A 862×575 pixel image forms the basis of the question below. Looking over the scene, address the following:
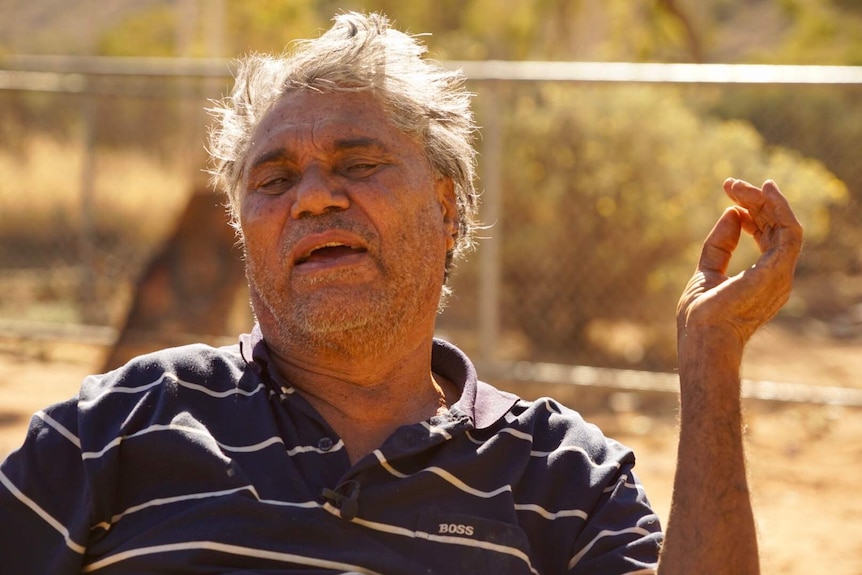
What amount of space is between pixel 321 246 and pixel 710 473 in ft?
3.07

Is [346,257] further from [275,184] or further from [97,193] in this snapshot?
[97,193]

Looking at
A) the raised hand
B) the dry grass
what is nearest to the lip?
the raised hand

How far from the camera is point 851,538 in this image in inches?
190

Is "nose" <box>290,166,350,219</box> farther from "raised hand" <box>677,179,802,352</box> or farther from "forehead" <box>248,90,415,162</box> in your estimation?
"raised hand" <box>677,179,802,352</box>

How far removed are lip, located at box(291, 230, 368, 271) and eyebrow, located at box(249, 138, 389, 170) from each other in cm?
22

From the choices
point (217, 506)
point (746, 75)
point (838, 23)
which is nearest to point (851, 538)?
point (746, 75)

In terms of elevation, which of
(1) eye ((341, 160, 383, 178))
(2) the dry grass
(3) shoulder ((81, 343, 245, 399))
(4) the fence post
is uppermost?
(2) the dry grass

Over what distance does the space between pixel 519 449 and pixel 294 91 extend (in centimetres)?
98

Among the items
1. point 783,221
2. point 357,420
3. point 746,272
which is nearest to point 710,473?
point 746,272

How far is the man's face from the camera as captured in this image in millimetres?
2373

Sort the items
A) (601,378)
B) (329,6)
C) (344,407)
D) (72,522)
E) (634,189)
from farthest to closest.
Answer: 1. (329,6)
2. (634,189)
3. (601,378)
4. (344,407)
5. (72,522)

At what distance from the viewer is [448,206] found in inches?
109

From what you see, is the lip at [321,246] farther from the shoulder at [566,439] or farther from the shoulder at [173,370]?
the shoulder at [566,439]

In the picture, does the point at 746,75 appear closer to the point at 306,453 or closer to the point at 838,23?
the point at 306,453
